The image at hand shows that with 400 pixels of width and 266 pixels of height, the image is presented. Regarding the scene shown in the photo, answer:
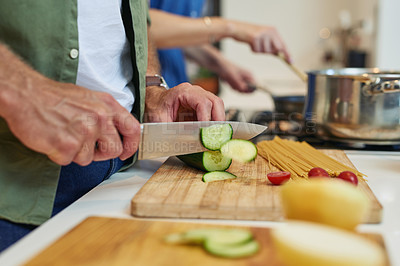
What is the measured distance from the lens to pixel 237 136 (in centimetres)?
130

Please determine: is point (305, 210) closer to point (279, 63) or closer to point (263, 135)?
point (263, 135)

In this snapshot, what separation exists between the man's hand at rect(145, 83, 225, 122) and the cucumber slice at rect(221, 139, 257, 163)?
101 mm

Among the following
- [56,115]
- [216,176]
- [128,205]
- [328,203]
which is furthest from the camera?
[216,176]

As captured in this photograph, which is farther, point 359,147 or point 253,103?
point 253,103

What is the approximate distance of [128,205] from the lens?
102 cm

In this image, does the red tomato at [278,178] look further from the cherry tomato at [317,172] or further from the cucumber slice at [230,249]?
the cucumber slice at [230,249]

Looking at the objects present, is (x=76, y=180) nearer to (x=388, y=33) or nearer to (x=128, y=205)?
(x=128, y=205)

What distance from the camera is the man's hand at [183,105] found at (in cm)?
128

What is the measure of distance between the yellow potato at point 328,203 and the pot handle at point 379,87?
84 centimetres

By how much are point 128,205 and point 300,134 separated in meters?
Result: 0.96

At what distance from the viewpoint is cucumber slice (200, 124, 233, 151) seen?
121cm

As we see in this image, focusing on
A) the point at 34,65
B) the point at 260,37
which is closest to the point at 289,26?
the point at 260,37

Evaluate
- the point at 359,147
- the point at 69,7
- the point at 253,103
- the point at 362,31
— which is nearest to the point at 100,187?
the point at 69,7

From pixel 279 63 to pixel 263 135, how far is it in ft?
11.5
